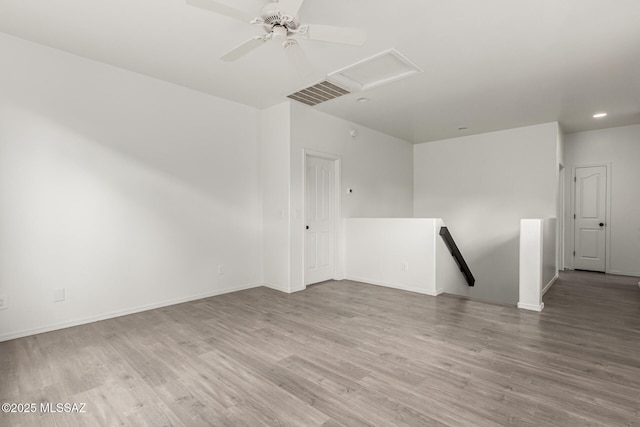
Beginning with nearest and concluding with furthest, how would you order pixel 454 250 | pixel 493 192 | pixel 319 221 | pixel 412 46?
pixel 412 46, pixel 454 250, pixel 319 221, pixel 493 192

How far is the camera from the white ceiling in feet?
8.24

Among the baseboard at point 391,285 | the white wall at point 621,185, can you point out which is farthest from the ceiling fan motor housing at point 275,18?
the white wall at point 621,185

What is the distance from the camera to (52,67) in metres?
3.19

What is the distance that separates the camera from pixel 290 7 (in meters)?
2.06

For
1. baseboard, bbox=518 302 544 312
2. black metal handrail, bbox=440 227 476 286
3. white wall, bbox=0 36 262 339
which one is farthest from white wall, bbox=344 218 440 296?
white wall, bbox=0 36 262 339

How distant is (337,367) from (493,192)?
530 cm

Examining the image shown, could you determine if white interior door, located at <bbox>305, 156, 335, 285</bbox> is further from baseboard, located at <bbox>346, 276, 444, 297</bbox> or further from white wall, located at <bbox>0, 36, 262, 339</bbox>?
white wall, located at <bbox>0, 36, 262, 339</bbox>

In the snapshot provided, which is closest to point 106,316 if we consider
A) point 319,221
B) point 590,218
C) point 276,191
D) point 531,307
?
point 276,191

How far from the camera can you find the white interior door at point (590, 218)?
6203 millimetres

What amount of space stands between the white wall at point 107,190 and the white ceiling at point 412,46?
32cm

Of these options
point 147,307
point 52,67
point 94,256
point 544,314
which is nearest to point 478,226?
point 544,314

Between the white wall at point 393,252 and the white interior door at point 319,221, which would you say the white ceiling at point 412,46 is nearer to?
the white interior door at point 319,221

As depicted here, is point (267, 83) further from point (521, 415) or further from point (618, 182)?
point (618, 182)

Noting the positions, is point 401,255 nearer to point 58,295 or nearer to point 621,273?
point 58,295
